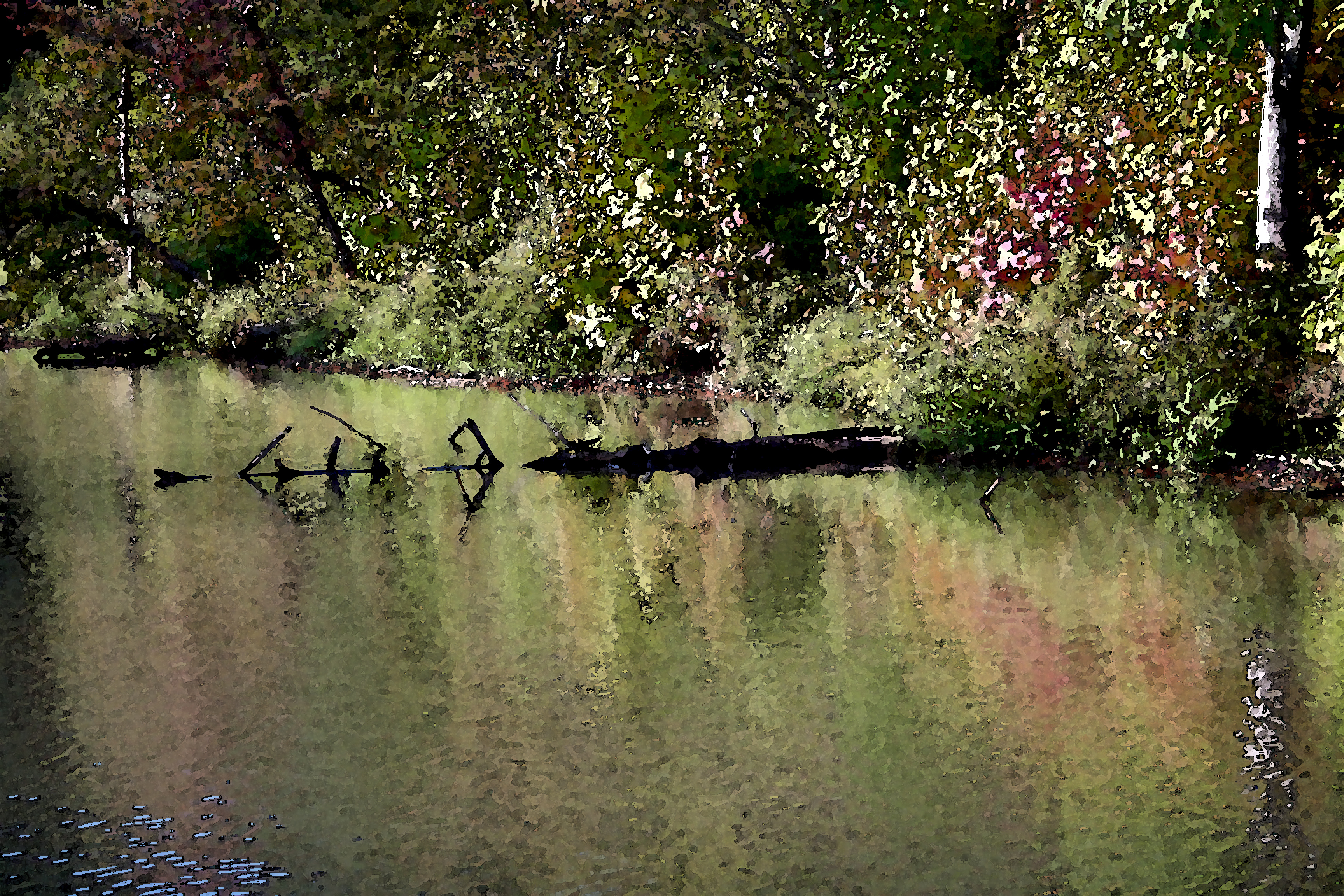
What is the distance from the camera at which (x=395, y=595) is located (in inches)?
443

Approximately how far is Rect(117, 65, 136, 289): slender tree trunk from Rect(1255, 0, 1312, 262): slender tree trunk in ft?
103

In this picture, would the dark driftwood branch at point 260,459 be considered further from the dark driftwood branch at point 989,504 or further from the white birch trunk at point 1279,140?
the white birch trunk at point 1279,140

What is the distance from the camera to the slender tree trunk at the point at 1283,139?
16703mm

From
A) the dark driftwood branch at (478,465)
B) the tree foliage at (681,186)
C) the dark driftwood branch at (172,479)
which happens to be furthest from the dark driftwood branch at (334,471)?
the tree foliage at (681,186)

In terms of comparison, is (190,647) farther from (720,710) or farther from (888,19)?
(888,19)

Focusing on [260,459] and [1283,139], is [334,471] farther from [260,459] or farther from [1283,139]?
[1283,139]

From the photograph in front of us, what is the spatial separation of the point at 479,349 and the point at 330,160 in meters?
13.3

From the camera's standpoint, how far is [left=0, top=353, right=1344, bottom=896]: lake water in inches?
259

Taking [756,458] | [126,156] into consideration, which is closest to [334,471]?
[756,458]

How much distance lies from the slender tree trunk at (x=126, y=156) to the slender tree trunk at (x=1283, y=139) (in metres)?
31.5

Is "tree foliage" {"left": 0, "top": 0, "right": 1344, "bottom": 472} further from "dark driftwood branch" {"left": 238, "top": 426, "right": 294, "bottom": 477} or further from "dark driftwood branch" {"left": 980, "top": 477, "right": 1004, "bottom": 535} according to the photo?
"dark driftwood branch" {"left": 238, "top": 426, "right": 294, "bottom": 477}

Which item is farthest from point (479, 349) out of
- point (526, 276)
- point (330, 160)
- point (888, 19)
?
point (330, 160)

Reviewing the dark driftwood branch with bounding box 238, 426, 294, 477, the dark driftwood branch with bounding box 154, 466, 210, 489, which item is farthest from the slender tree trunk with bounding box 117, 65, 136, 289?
the dark driftwood branch with bounding box 154, 466, 210, 489

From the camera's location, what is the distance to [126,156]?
43312mm
